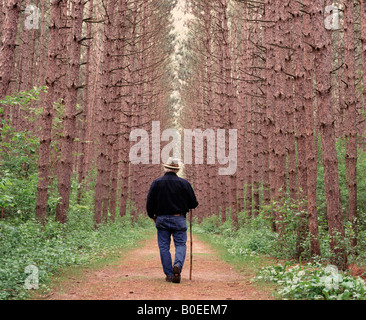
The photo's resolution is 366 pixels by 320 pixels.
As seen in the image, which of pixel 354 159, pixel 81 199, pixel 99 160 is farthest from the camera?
pixel 81 199

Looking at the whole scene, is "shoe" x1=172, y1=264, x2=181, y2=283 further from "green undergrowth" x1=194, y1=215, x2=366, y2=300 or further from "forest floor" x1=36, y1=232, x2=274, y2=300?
"green undergrowth" x1=194, y1=215, x2=366, y2=300

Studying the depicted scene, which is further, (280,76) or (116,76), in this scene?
(116,76)

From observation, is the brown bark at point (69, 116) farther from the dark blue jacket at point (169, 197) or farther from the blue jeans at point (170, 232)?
the blue jeans at point (170, 232)

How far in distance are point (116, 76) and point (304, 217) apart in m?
11.5

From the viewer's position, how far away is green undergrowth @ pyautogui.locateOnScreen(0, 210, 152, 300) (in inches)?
213

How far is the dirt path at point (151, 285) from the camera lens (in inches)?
213

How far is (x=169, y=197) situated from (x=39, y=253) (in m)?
2.64

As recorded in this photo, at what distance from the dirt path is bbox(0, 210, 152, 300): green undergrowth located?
42 centimetres

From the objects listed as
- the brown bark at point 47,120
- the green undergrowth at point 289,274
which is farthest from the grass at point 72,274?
the green undergrowth at point 289,274

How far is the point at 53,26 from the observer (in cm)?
1068

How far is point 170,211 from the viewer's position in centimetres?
695
